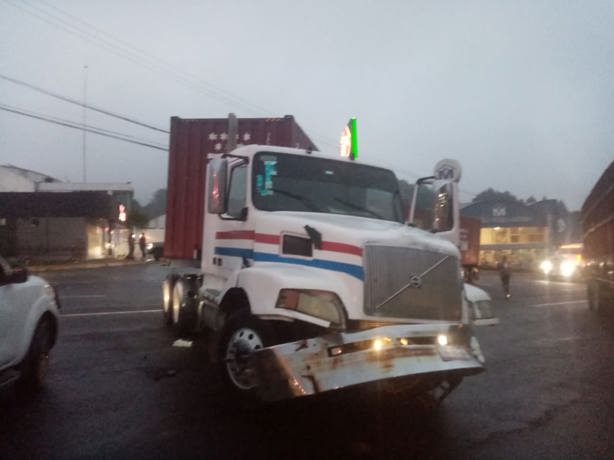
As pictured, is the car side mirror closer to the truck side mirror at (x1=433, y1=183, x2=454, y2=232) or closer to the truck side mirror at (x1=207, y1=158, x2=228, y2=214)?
the truck side mirror at (x1=207, y1=158, x2=228, y2=214)

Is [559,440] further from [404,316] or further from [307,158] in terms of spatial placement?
[307,158]

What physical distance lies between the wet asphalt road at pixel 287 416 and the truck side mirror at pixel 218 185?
1.93 metres

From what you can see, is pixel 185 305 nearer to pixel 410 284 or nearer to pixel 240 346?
pixel 240 346

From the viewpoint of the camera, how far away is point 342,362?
461cm

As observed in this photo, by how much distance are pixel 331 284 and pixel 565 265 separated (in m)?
36.7

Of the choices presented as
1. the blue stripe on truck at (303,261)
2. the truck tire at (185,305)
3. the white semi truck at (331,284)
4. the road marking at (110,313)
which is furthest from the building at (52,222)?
the blue stripe on truck at (303,261)

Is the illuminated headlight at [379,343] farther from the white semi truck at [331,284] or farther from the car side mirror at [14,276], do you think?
the car side mirror at [14,276]

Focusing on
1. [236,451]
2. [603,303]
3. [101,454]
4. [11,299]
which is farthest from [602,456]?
[603,303]

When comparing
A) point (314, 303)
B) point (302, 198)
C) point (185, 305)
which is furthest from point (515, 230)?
point (314, 303)

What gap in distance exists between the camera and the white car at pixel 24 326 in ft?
17.5

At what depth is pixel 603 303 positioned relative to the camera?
13.8 m

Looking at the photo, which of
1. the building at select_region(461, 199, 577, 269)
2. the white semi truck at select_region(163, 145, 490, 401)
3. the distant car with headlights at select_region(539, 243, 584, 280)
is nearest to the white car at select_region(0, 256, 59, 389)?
the white semi truck at select_region(163, 145, 490, 401)

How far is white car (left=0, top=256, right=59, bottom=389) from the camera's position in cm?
534

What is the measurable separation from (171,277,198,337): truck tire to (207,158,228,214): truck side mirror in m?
2.99
